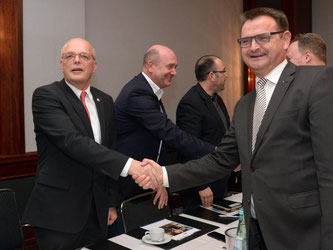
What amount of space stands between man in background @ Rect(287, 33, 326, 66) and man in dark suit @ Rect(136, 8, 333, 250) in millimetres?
1271

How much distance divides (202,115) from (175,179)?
1135 mm

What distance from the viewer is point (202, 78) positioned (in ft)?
11.1

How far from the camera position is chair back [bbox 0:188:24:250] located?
2.14 m

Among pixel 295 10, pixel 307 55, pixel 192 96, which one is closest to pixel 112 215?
pixel 192 96

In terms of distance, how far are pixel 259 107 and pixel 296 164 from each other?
32 centimetres

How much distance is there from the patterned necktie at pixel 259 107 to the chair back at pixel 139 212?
Result: 993mm

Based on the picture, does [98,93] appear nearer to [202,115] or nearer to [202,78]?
[202,115]

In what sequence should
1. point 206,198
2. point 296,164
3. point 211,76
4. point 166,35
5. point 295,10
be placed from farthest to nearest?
point 295,10
point 166,35
point 211,76
point 206,198
point 296,164

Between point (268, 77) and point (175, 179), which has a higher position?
point (268, 77)

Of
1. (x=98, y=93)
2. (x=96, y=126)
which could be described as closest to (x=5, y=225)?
(x=96, y=126)

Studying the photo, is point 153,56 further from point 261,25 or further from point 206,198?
point 261,25

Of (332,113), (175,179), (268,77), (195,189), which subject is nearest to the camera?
(332,113)

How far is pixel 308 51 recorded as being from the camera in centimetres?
282

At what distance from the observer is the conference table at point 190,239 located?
1.68m
